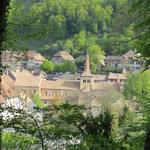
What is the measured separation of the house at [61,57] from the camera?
6606 cm

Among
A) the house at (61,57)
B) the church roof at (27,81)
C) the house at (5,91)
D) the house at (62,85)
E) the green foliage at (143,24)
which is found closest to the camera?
the house at (5,91)

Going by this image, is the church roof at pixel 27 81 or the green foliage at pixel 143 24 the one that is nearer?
the green foliage at pixel 143 24

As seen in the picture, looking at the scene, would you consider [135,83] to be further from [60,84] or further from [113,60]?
[113,60]

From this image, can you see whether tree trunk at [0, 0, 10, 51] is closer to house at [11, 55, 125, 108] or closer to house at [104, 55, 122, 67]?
house at [11, 55, 125, 108]

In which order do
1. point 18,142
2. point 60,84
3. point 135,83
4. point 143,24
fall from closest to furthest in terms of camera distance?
point 18,142, point 143,24, point 135,83, point 60,84

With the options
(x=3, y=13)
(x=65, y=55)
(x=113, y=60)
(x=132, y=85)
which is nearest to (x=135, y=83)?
(x=132, y=85)

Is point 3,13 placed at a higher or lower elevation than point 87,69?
lower

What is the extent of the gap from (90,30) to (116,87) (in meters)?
24.0

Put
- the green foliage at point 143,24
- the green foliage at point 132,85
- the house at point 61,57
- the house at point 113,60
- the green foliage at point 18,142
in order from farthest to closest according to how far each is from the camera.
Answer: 1. the house at point 113,60
2. the house at point 61,57
3. the green foliage at point 132,85
4. the green foliage at point 143,24
5. the green foliage at point 18,142

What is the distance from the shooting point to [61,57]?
66.8m

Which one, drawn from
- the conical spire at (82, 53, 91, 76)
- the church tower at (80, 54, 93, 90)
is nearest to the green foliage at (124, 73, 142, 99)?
the church tower at (80, 54, 93, 90)

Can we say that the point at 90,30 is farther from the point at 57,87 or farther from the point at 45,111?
the point at 45,111

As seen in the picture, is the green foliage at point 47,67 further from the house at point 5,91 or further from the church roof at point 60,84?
the house at point 5,91

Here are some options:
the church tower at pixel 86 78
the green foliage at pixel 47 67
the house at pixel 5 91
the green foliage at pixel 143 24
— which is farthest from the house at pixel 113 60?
the green foliage at pixel 143 24
